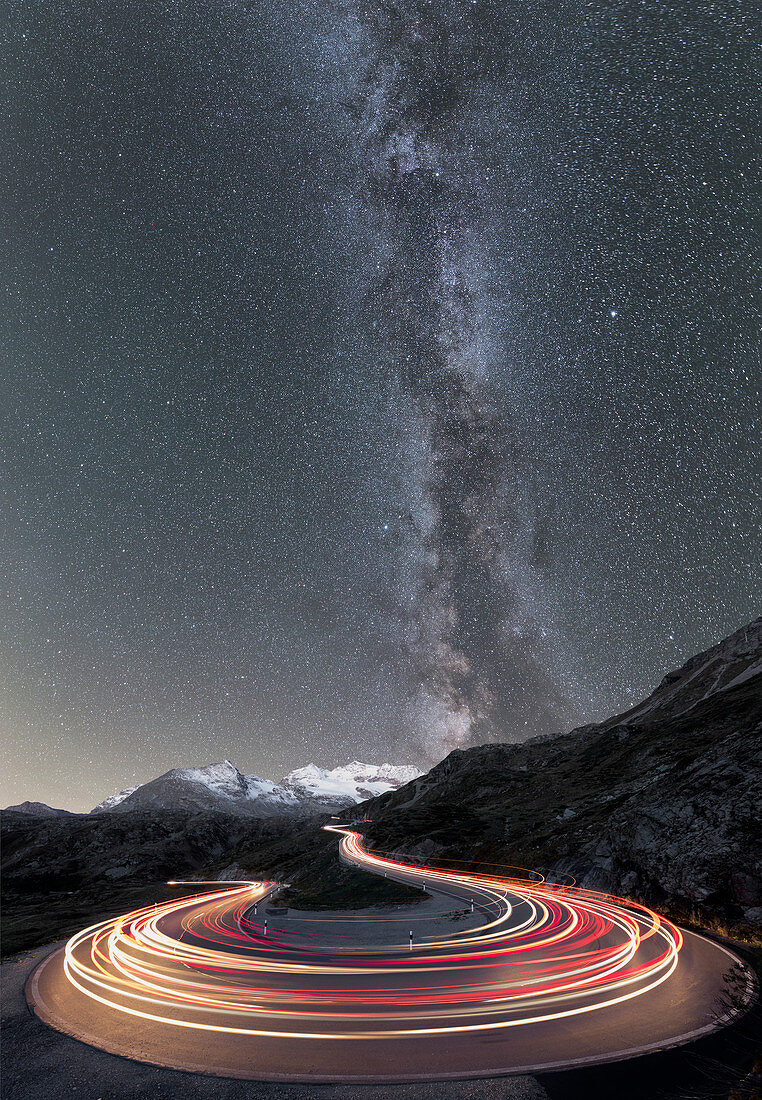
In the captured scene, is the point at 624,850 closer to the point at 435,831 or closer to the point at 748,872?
the point at 748,872

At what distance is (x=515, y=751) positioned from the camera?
14900 cm

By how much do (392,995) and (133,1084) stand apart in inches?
300

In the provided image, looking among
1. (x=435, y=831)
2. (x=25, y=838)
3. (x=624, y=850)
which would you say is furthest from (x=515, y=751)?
(x=25, y=838)

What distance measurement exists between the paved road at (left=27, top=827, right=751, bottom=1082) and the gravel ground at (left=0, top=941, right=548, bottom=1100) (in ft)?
1.25

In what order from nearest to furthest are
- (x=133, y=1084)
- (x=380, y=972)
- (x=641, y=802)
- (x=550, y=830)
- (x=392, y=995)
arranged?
(x=133, y=1084) → (x=392, y=995) → (x=380, y=972) → (x=641, y=802) → (x=550, y=830)

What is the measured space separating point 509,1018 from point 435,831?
71422mm

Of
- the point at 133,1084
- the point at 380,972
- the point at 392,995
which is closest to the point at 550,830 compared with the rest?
the point at 380,972

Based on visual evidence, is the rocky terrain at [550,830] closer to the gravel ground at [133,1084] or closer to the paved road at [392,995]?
the paved road at [392,995]

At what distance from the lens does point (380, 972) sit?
61.2 ft

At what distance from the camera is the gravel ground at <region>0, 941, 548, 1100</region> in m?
10.4

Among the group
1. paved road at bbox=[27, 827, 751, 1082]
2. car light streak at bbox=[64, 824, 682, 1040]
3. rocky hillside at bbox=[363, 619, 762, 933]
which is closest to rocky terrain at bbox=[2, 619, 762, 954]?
rocky hillside at bbox=[363, 619, 762, 933]

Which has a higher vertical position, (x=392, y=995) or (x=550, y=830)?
(x=392, y=995)

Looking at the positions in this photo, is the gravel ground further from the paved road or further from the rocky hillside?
the rocky hillside

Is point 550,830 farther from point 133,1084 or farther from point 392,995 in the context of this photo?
point 133,1084
